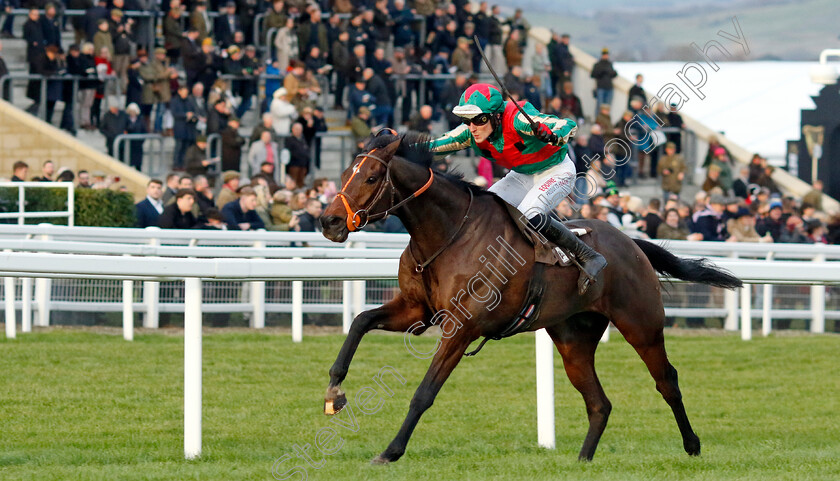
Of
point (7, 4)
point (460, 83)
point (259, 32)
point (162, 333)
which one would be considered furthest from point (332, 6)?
point (162, 333)

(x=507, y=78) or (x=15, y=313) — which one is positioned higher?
(x=507, y=78)

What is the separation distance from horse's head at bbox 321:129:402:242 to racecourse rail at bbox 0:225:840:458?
441mm

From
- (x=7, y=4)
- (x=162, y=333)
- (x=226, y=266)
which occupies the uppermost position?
(x=7, y=4)

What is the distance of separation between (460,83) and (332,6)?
3.17 m

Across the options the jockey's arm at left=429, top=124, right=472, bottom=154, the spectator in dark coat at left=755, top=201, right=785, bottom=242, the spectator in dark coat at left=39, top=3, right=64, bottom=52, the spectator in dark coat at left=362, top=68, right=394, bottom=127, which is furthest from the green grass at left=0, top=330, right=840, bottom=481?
the spectator in dark coat at left=39, top=3, right=64, bottom=52

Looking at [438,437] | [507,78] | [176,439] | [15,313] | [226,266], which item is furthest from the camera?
[507,78]

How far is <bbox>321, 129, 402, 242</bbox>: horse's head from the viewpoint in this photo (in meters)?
5.35

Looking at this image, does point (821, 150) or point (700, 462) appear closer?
point (700, 462)

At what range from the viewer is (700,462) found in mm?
5910

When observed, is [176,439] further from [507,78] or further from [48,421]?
[507,78]

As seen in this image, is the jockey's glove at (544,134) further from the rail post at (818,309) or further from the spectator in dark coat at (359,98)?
the spectator in dark coat at (359,98)

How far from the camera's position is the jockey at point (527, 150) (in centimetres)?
588

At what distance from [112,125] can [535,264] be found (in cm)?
1135

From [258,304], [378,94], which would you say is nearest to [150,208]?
[258,304]
